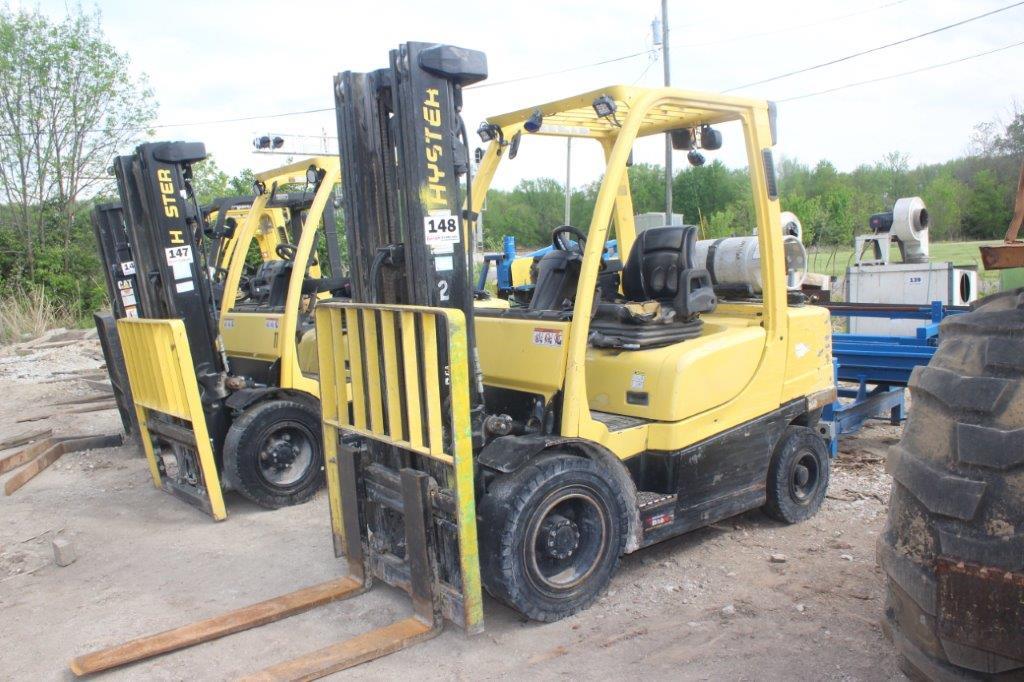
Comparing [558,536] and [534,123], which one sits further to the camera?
[534,123]

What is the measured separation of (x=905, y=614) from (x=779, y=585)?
7.01 feet

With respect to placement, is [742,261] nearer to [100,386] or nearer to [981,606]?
[981,606]

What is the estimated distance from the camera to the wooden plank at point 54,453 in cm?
691

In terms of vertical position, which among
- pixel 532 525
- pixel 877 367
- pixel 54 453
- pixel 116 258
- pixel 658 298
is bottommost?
pixel 54 453

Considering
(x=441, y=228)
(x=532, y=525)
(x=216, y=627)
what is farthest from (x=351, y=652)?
(x=441, y=228)

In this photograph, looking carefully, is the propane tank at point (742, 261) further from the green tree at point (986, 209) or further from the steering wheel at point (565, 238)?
the green tree at point (986, 209)

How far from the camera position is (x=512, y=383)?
435 cm

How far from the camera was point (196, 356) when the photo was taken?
6242mm

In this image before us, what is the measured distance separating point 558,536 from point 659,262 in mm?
1755

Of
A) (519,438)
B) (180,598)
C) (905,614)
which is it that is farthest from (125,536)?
(905,614)

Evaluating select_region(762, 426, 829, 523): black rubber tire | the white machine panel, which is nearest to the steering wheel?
select_region(762, 426, 829, 523): black rubber tire

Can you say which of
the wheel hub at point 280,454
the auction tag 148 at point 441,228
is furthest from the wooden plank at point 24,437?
the auction tag 148 at point 441,228

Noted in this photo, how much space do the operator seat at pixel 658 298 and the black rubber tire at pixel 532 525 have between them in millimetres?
862

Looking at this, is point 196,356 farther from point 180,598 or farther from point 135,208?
point 180,598
